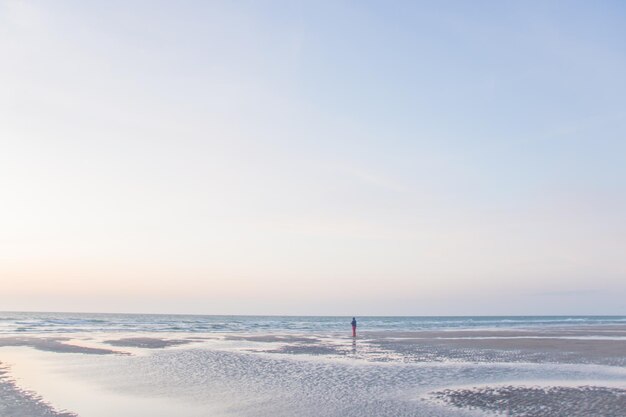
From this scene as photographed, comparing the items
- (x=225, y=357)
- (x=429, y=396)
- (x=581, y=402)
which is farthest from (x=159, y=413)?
(x=225, y=357)

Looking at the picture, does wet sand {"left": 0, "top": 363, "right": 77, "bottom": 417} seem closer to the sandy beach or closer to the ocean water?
the sandy beach

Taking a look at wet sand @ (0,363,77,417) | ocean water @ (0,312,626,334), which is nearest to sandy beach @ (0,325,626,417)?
wet sand @ (0,363,77,417)

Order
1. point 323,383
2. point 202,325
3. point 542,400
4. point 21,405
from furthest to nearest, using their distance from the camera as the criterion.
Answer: point 202,325
point 323,383
point 542,400
point 21,405

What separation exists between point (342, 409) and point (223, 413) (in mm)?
3356

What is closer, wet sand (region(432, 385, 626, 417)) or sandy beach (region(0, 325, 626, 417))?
wet sand (region(432, 385, 626, 417))

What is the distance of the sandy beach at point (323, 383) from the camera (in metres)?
15.6

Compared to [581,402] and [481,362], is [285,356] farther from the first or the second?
[581,402]

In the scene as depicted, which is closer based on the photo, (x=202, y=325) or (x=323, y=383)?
(x=323, y=383)

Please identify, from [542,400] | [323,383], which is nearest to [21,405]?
[323,383]

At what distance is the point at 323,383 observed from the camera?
20.4 m

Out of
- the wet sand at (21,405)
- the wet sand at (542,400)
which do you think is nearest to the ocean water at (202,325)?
the wet sand at (21,405)

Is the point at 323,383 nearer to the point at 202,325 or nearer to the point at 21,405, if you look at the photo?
the point at 21,405

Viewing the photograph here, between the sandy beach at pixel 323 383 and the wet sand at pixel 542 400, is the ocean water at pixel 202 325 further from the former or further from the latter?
the wet sand at pixel 542 400

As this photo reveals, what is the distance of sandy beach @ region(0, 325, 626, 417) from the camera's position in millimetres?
15570
